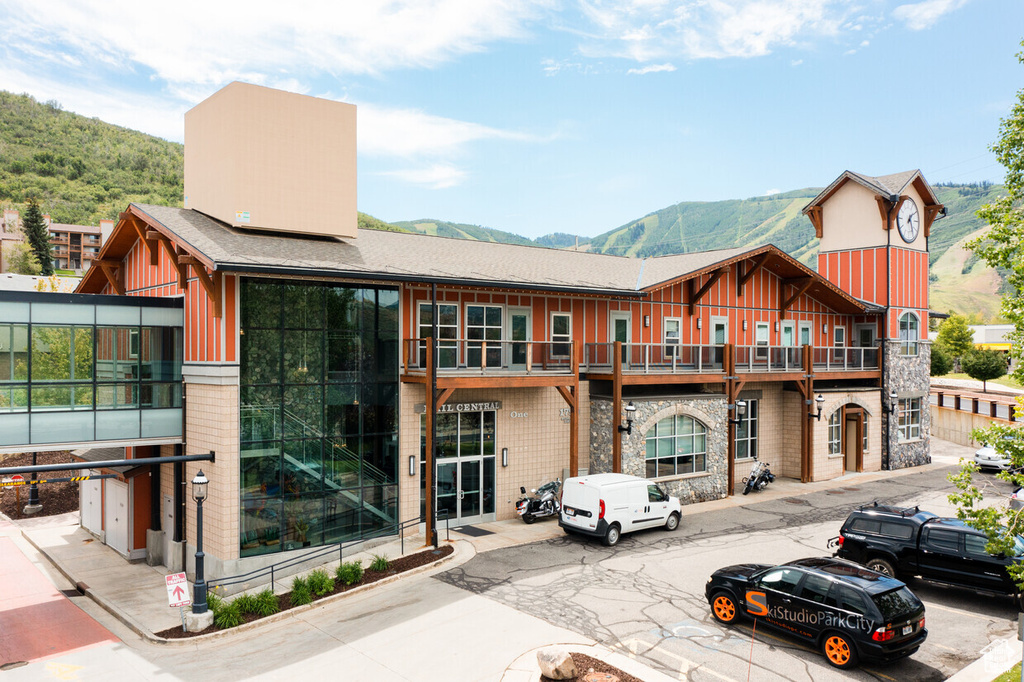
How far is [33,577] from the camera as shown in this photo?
1902 cm

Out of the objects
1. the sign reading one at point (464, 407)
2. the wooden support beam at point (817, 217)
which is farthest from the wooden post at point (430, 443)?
the wooden support beam at point (817, 217)

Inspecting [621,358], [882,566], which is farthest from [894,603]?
[621,358]

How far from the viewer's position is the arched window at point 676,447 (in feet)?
78.0

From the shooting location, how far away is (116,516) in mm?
21094

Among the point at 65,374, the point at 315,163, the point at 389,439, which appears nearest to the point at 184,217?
the point at 315,163

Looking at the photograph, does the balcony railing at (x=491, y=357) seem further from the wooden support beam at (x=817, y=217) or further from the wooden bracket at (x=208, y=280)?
the wooden support beam at (x=817, y=217)

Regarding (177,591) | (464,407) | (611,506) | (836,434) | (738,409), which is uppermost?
(464,407)

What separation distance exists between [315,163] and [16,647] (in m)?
13.9

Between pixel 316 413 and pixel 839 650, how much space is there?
42.9 ft

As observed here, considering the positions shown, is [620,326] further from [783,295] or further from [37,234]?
[37,234]

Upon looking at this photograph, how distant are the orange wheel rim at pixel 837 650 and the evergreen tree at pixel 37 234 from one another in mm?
105433

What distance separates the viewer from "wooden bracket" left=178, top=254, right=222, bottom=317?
16406 millimetres

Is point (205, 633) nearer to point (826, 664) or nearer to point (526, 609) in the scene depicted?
point (526, 609)

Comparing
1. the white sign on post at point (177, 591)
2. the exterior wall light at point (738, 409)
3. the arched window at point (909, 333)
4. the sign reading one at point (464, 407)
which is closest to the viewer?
the white sign on post at point (177, 591)
